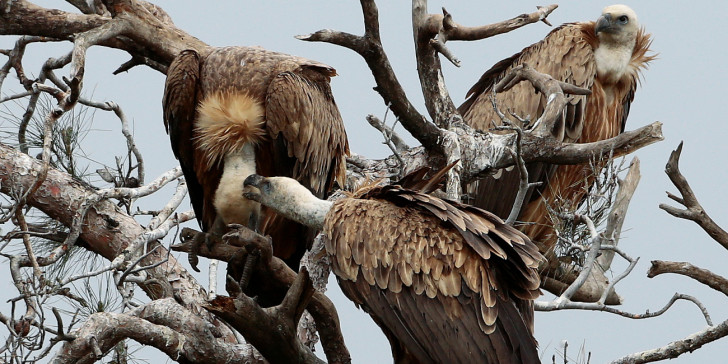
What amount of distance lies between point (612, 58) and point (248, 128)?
120 inches

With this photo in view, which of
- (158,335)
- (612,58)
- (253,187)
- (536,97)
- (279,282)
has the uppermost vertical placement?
(612,58)

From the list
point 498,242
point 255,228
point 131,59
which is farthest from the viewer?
point 131,59

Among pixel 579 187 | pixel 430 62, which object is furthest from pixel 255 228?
pixel 579 187

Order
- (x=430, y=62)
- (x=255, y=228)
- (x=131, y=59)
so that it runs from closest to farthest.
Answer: (x=255, y=228) < (x=430, y=62) < (x=131, y=59)

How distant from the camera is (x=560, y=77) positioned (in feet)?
23.8

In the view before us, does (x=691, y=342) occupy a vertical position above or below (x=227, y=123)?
below

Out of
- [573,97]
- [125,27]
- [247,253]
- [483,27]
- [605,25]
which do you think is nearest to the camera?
[247,253]

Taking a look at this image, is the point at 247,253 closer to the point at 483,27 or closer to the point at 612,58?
A: the point at 483,27

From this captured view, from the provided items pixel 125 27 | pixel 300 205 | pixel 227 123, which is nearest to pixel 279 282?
pixel 300 205

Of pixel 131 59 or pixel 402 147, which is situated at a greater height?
pixel 131 59

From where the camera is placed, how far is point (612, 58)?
7.30m

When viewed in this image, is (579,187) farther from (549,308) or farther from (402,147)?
(549,308)

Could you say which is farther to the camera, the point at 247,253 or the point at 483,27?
the point at 483,27

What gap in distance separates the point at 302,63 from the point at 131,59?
5.68ft
